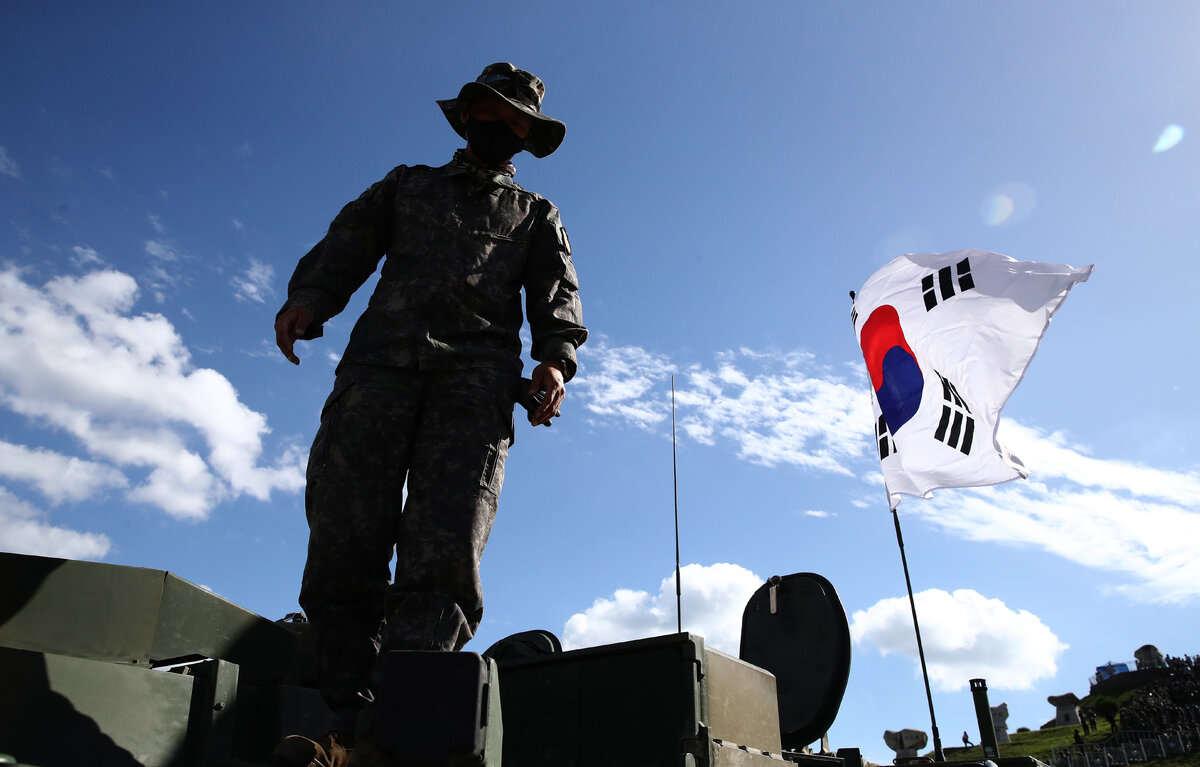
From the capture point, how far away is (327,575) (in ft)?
8.04

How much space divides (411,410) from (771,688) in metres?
1.71

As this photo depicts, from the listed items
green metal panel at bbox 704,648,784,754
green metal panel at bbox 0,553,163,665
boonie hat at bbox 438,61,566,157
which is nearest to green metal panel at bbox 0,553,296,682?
green metal panel at bbox 0,553,163,665

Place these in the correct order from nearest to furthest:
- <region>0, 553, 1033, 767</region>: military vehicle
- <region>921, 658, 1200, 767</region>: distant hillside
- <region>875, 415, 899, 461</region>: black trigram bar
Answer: <region>0, 553, 1033, 767</region>: military vehicle, <region>875, 415, 899, 461</region>: black trigram bar, <region>921, 658, 1200, 767</region>: distant hillside

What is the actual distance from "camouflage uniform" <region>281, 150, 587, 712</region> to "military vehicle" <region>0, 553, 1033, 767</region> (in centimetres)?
30

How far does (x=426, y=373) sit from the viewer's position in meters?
2.68

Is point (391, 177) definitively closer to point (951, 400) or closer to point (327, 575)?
point (327, 575)

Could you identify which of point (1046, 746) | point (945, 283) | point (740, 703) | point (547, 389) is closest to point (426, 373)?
point (547, 389)

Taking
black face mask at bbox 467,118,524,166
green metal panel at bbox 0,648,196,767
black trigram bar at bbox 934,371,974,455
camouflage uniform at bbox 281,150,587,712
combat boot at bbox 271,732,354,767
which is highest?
black trigram bar at bbox 934,371,974,455

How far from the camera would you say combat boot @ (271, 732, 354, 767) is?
1774 mm

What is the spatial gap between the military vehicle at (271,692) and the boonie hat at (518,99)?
188 centimetres

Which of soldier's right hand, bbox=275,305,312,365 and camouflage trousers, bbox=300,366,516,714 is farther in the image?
soldier's right hand, bbox=275,305,312,365

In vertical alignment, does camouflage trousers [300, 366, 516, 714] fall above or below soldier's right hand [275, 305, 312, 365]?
below

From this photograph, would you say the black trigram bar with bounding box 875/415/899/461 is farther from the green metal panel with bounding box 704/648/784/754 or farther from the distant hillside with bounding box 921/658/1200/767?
the distant hillside with bounding box 921/658/1200/767

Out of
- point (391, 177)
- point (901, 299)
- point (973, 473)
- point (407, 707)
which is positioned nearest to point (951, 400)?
point (973, 473)
